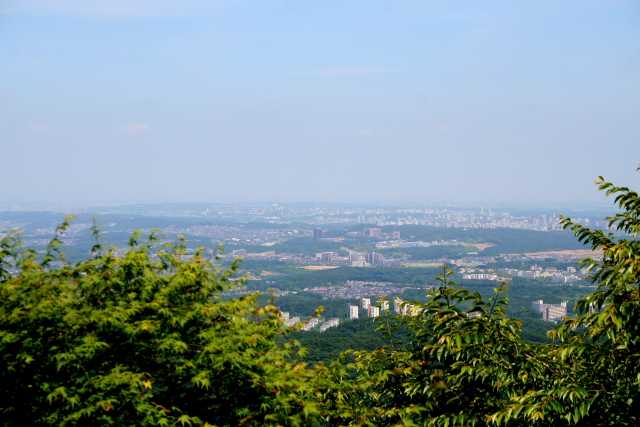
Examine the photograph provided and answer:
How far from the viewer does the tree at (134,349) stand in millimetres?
2604

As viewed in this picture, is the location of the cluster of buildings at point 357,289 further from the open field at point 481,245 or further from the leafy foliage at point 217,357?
the leafy foliage at point 217,357

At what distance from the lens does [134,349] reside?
2.96 metres

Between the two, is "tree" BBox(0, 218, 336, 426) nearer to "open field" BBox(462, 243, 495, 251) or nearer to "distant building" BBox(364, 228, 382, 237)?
"open field" BBox(462, 243, 495, 251)

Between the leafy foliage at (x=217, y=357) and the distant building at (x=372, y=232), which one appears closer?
the leafy foliage at (x=217, y=357)

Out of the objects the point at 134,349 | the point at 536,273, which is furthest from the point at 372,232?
the point at 134,349

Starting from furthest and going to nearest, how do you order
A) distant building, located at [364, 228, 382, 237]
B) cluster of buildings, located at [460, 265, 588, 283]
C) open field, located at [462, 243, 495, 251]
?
distant building, located at [364, 228, 382, 237] → open field, located at [462, 243, 495, 251] → cluster of buildings, located at [460, 265, 588, 283]

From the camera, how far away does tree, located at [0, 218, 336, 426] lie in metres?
2.60

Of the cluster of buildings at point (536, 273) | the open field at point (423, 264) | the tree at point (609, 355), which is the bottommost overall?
the open field at point (423, 264)

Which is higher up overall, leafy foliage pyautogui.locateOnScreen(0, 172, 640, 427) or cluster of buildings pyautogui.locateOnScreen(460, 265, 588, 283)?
leafy foliage pyautogui.locateOnScreen(0, 172, 640, 427)

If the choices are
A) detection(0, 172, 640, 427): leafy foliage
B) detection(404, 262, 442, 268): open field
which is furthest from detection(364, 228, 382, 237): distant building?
detection(0, 172, 640, 427): leafy foliage

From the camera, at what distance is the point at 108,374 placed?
8.85 feet

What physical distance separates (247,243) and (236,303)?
68.3 meters

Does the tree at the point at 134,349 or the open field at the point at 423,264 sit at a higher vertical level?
the tree at the point at 134,349

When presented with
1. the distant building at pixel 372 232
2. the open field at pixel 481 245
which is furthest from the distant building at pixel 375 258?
the distant building at pixel 372 232
